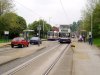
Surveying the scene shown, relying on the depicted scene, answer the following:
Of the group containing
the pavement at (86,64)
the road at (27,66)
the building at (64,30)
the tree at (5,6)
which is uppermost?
the tree at (5,6)

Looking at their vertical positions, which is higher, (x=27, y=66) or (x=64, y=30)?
(x=64, y=30)

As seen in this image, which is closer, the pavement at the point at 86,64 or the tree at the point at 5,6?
the pavement at the point at 86,64

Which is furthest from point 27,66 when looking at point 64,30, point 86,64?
point 64,30

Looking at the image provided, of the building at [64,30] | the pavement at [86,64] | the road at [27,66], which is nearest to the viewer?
the road at [27,66]

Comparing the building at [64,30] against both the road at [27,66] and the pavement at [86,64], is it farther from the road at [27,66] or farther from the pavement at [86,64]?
the road at [27,66]

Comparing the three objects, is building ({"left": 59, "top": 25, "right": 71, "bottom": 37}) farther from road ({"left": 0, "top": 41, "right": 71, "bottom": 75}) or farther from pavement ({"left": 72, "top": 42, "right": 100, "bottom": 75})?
road ({"left": 0, "top": 41, "right": 71, "bottom": 75})

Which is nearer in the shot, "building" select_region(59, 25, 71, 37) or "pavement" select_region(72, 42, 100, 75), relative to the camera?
"pavement" select_region(72, 42, 100, 75)

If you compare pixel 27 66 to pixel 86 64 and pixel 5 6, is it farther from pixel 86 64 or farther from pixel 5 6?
pixel 5 6

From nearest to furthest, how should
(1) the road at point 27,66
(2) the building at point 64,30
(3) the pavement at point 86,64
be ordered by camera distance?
(1) the road at point 27,66 → (3) the pavement at point 86,64 → (2) the building at point 64,30

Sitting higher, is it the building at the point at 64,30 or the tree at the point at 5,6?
the tree at the point at 5,6

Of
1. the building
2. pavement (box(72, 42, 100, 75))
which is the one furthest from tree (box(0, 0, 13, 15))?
pavement (box(72, 42, 100, 75))

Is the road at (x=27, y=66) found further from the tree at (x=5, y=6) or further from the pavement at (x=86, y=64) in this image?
the tree at (x=5, y=6)

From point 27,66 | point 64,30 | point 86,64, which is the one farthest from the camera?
point 64,30

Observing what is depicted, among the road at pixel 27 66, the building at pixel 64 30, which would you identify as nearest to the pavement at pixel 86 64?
the road at pixel 27 66
